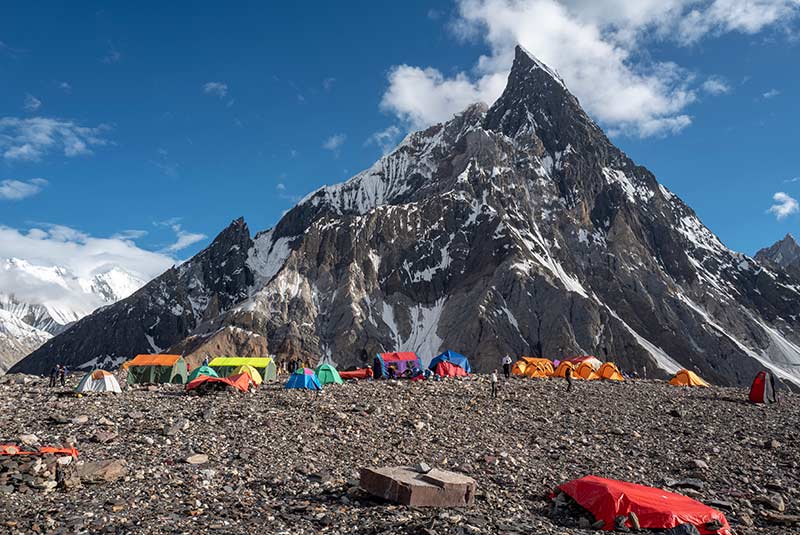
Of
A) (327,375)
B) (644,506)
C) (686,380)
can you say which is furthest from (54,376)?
(686,380)

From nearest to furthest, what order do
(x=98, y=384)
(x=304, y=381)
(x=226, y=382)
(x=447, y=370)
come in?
1. (x=226, y=382)
2. (x=98, y=384)
3. (x=304, y=381)
4. (x=447, y=370)

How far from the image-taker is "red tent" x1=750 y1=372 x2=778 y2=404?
3750 centimetres

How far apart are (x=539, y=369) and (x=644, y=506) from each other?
41.7 m

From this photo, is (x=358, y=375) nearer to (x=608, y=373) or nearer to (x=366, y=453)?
(x=608, y=373)

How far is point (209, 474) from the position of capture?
1658cm

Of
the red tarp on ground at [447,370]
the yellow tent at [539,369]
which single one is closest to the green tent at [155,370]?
the red tarp on ground at [447,370]

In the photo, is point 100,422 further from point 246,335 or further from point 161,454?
point 246,335

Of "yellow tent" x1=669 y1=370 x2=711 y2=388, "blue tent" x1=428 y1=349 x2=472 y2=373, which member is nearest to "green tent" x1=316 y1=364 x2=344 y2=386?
"blue tent" x1=428 y1=349 x2=472 y2=373

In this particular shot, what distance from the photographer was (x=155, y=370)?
5138 cm

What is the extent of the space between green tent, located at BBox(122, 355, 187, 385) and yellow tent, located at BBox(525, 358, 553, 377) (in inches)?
1267

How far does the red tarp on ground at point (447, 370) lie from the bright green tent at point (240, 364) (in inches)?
567

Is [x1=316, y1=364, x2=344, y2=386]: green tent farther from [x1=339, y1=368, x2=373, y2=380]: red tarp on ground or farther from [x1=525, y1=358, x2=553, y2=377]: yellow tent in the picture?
[x1=525, y1=358, x2=553, y2=377]: yellow tent

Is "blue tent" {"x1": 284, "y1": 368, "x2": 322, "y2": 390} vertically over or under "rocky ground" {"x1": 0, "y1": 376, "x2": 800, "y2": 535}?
over

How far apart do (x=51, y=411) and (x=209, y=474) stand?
13.7 m
